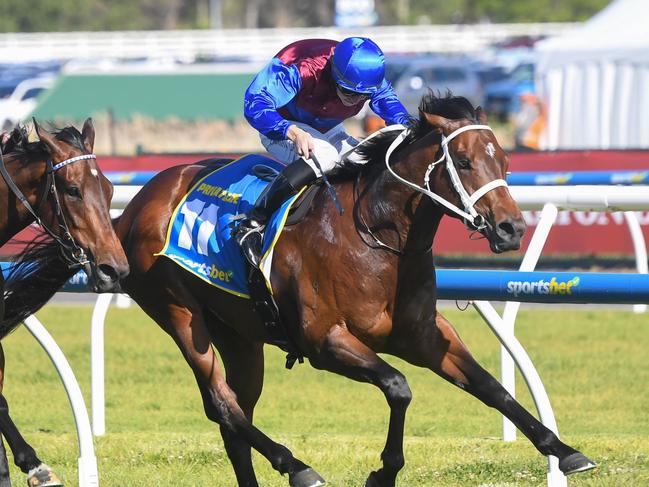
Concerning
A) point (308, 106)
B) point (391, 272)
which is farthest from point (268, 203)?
point (391, 272)

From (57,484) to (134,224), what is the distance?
4.22ft

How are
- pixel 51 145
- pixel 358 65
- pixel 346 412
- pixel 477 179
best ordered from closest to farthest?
pixel 477 179 < pixel 51 145 < pixel 358 65 < pixel 346 412

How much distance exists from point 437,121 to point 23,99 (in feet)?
76.7

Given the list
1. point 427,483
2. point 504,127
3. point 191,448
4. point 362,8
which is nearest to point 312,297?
point 427,483

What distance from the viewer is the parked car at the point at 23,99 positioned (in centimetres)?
2605

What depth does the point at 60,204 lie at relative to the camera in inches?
192

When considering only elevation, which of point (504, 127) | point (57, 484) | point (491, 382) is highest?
point (491, 382)

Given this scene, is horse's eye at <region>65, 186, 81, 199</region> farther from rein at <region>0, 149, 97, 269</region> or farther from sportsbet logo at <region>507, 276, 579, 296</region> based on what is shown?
sportsbet logo at <region>507, 276, 579, 296</region>

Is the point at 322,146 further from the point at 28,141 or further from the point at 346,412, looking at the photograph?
the point at 346,412

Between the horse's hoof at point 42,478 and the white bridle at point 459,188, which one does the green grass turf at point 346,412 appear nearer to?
the horse's hoof at point 42,478

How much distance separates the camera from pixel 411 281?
5.04 meters

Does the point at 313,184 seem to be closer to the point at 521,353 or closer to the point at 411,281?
the point at 411,281

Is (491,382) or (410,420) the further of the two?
(410,420)

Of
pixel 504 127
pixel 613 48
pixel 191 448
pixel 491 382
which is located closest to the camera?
pixel 491 382
